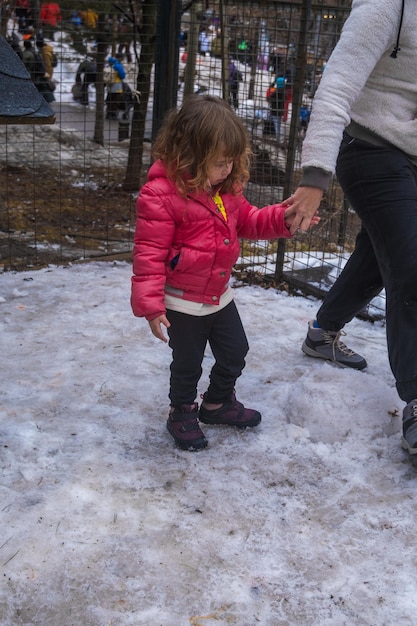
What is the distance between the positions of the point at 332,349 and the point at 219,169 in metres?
1.47

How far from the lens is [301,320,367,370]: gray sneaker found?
12.1 feet

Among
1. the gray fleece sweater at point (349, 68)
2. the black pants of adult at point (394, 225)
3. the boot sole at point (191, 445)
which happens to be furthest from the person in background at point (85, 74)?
the boot sole at point (191, 445)

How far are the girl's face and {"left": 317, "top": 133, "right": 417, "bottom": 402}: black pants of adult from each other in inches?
24.2

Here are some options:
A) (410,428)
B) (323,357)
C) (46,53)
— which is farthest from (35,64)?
(410,428)

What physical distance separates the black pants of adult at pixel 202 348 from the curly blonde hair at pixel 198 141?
20.5 inches

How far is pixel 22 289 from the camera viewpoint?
4.64 m

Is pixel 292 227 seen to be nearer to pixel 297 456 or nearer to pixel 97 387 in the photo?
pixel 297 456

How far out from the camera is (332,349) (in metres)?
3.71

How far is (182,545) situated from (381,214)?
57.9 inches

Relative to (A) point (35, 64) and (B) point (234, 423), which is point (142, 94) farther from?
(B) point (234, 423)

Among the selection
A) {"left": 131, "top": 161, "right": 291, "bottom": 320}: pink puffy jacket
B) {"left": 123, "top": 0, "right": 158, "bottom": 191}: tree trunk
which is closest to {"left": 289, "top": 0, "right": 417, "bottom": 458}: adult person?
{"left": 131, "top": 161, "right": 291, "bottom": 320}: pink puffy jacket

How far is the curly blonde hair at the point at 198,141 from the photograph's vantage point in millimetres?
2486

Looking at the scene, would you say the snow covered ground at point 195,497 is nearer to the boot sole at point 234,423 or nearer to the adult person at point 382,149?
the boot sole at point 234,423

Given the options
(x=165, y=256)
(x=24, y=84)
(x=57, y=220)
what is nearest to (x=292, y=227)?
(x=165, y=256)
